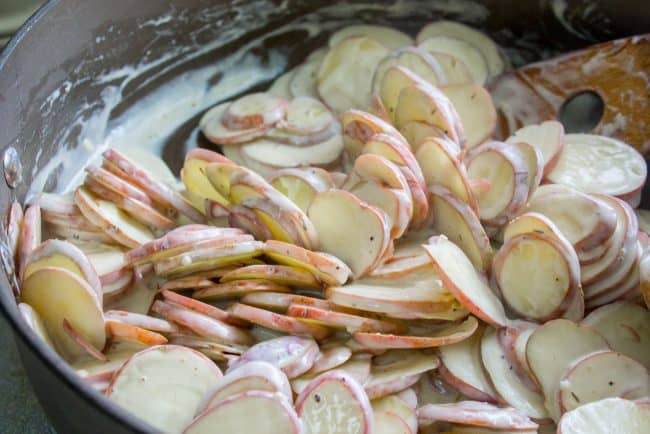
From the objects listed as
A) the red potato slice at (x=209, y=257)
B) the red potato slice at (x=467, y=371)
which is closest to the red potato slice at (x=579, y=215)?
the red potato slice at (x=467, y=371)

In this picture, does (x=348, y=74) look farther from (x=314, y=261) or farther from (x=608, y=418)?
(x=608, y=418)

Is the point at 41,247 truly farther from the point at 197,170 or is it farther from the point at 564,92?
the point at 564,92

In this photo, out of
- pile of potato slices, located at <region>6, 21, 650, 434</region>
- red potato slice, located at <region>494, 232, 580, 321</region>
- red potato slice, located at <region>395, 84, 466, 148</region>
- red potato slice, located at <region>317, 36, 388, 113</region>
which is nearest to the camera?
pile of potato slices, located at <region>6, 21, 650, 434</region>

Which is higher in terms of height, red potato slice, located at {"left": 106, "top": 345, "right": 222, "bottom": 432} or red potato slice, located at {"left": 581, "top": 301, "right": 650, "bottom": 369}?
red potato slice, located at {"left": 106, "top": 345, "right": 222, "bottom": 432}

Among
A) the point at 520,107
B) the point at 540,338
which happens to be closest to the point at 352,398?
the point at 540,338

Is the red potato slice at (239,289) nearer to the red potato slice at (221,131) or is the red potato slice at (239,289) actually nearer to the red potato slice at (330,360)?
the red potato slice at (330,360)

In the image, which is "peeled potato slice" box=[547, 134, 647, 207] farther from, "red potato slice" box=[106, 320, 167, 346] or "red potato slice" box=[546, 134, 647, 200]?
"red potato slice" box=[106, 320, 167, 346]

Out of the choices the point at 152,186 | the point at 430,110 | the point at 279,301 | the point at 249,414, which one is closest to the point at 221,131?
the point at 152,186

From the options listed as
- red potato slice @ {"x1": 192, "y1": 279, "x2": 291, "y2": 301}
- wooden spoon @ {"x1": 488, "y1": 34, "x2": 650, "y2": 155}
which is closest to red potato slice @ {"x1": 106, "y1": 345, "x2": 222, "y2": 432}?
red potato slice @ {"x1": 192, "y1": 279, "x2": 291, "y2": 301}
